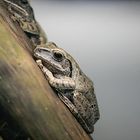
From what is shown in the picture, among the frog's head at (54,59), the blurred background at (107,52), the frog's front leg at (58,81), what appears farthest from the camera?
the blurred background at (107,52)

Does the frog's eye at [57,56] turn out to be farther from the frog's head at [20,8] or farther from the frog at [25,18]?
the frog's head at [20,8]

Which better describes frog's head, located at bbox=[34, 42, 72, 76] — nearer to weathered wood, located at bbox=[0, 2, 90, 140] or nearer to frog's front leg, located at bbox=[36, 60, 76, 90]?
frog's front leg, located at bbox=[36, 60, 76, 90]

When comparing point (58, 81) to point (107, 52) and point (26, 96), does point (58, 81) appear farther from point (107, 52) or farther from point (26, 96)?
point (107, 52)

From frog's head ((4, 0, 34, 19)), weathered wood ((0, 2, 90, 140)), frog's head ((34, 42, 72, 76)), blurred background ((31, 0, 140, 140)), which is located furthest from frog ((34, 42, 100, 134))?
blurred background ((31, 0, 140, 140))

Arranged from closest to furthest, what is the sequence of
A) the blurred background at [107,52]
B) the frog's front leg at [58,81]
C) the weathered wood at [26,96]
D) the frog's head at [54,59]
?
the weathered wood at [26,96], the frog's front leg at [58,81], the frog's head at [54,59], the blurred background at [107,52]

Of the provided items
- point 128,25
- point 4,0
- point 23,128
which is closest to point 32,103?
point 23,128

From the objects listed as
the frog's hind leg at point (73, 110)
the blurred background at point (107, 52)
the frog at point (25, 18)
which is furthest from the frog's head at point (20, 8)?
the frog's hind leg at point (73, 110)

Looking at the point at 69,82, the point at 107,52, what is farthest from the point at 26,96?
the point at 107,52
